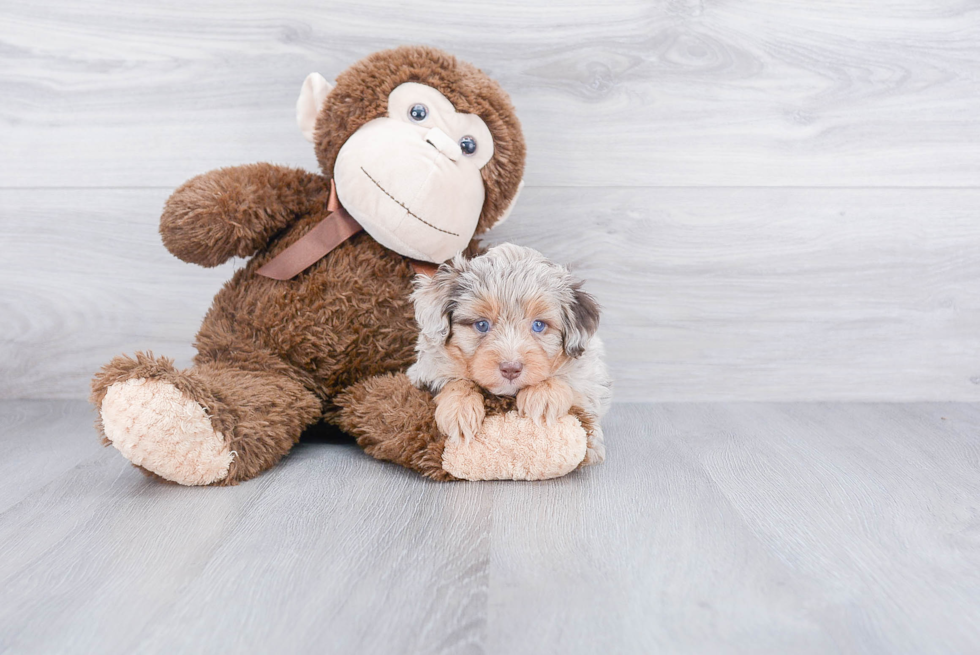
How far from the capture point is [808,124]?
1539mm

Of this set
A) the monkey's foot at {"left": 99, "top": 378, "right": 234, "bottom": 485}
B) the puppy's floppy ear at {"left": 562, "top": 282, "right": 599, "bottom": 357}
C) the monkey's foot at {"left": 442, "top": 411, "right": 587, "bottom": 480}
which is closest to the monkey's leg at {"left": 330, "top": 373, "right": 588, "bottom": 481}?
the monkey's foot at {"left": 442, "top": 411, "right": 587, "bottom": 480}

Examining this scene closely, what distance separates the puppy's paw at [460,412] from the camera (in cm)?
105

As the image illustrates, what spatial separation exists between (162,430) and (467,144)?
663 mm

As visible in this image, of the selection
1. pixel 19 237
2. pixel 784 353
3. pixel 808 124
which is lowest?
pixel 784 353

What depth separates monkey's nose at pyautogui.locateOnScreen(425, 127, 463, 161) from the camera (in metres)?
1.19

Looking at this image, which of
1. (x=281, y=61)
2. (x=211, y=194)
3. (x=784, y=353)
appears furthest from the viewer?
(x=784, y=353)

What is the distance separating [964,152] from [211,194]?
154 centimetres

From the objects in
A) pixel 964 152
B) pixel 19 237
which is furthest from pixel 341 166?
pixel 964 152

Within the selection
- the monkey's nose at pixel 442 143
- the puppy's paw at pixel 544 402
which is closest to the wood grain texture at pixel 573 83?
the monkey's nose at pixel 442 143

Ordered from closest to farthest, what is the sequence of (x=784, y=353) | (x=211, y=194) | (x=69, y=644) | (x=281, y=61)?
(x=69, y=644) → (x=211, y=194) → (x=281, y=61) → (x=784, y=353)

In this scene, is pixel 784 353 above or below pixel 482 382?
below

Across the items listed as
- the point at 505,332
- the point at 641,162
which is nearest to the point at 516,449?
the point at 505,332

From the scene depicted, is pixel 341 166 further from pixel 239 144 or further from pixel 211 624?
pixel 211 624

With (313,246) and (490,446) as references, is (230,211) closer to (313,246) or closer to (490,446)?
(313,246)
